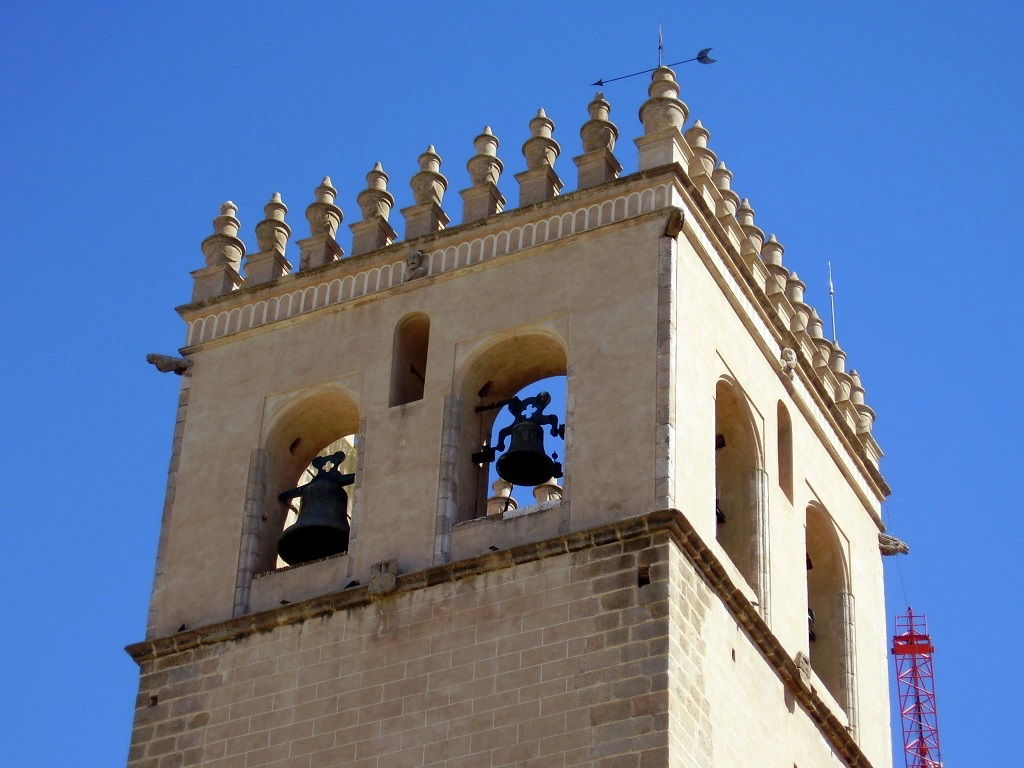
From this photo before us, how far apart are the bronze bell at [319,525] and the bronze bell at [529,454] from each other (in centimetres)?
196

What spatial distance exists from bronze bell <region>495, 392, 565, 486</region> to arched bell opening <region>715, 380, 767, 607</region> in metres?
1.93

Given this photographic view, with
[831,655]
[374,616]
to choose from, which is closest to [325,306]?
[374,616]

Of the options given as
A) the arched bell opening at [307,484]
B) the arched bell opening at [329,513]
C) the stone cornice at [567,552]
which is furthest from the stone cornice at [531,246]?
the stone cornice at [567,552]

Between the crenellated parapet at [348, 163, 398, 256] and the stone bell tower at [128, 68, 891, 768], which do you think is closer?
the stone bell tower at [128, 68, 891, 768]

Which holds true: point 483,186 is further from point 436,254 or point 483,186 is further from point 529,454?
point 529,454

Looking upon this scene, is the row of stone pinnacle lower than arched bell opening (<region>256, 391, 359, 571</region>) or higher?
higher

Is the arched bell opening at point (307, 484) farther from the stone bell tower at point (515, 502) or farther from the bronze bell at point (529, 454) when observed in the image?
the bronze bell at point (529, 454)

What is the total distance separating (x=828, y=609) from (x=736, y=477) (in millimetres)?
2685

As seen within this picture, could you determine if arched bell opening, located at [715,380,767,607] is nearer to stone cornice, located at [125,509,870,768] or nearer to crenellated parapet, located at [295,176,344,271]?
stone cornice, located at [125,509,870,768]

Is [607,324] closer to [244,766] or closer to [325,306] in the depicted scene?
[325,306]

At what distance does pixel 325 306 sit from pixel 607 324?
392 cm

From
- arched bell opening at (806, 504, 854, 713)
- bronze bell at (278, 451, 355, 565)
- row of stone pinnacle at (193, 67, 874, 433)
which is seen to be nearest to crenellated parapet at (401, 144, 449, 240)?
row of stone pinnacle at (193, 67, 874, 433)

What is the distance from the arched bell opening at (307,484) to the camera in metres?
33.1

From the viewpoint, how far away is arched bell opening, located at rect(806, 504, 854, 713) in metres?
34.5
